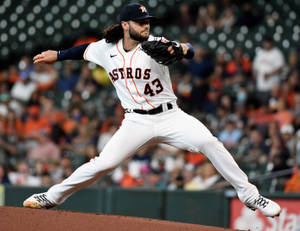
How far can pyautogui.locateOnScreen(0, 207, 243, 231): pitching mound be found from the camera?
4324mm

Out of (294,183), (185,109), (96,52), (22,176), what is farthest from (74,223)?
(185,109)

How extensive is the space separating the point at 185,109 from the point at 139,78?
555cm

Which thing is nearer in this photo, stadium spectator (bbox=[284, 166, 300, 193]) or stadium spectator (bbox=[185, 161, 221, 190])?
stadium spectator (bbox=[284, 166, 300, 193])

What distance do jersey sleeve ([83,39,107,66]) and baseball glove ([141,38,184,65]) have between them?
1.80 ft

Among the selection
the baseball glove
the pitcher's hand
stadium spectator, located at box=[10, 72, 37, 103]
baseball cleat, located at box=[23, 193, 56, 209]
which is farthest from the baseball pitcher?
stadium spectator, located at box=[10, 72, 37, 103]

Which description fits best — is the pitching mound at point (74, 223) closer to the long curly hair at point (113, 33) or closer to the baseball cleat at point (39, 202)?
the baseball cleat at point (39, 202)

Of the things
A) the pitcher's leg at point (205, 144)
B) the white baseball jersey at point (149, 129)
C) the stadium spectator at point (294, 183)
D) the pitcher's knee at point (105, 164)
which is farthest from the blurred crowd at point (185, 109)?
the pitcher's knee at point (105, 164)

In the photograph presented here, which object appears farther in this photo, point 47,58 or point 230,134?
point 230,134

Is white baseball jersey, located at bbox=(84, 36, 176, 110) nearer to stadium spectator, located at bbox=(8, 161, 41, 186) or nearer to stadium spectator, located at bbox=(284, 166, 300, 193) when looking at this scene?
stadium spectator, located at bbox=(284, 166, 300, 193)

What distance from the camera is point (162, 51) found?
13.6 ft

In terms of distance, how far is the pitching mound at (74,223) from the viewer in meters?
4.32

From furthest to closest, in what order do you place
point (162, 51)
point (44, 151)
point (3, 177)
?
point (44, 151)
point (3, 177)
point (162, 51)

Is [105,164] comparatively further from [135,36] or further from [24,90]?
[24,90]

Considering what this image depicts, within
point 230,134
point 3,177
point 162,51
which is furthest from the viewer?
point 3,177
